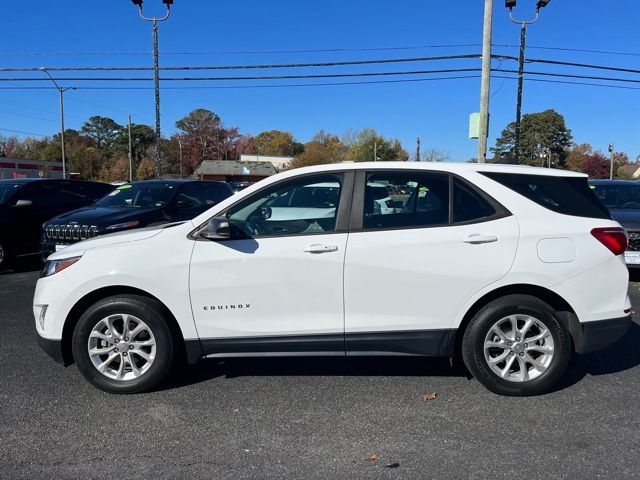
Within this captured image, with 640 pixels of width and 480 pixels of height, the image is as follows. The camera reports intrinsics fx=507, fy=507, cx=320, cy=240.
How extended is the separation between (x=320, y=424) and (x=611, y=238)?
253 centimetres

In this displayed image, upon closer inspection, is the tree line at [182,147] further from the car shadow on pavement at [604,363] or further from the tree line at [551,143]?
the car shadow on pavement at [604,363]

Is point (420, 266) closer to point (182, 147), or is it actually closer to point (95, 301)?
point (95, 301)

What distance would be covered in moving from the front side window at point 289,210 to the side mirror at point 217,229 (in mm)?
75

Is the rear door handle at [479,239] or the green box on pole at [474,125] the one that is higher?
the green box on pole at [474,125]

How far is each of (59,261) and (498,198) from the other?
341 cm

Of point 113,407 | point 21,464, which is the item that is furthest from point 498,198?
point 21,464

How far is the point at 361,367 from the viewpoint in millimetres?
4469

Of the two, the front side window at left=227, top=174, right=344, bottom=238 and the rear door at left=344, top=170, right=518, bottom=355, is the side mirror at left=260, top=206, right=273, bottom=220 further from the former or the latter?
the rear door at left=344, top=170, right=518, bottom=355

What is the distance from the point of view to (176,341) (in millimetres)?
3881

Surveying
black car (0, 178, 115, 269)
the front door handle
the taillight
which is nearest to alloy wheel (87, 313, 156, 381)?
the front door handle

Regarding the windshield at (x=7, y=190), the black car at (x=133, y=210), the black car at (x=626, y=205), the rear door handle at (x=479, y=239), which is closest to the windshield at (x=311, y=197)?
the rear door handle at (x=479, y=239)

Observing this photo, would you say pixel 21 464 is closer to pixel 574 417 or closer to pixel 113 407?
pixel 113 407

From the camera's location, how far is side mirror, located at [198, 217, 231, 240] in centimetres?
366

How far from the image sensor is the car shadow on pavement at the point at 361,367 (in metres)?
4.29
